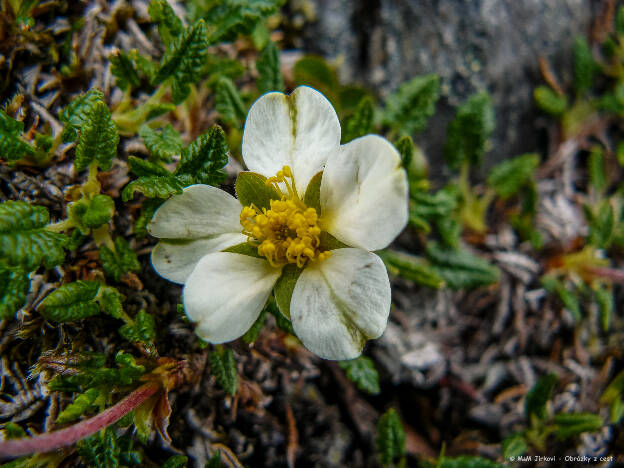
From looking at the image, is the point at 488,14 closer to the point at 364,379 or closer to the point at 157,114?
the point at 157,114

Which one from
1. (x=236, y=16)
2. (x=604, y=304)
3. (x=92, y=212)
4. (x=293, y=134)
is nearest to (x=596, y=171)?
(x=604, y=304)

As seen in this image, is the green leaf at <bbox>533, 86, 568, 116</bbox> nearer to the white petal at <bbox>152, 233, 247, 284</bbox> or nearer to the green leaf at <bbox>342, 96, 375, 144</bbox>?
the green leaf at <bbox>342, 96, 375, 144</bbox>

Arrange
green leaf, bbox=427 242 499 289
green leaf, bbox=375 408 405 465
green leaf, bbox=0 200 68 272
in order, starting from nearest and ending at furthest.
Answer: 1. green leaf, bbox=0 200 68 272
2. green leaf, bbox=375 408 405 465
3. green leaf, bbox=427 242 499 289

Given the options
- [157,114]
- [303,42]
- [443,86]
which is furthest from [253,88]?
[443,86]

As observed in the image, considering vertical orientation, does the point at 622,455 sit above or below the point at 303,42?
below

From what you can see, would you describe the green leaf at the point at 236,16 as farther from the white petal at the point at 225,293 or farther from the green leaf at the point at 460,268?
the green leaf at the point at 460,268

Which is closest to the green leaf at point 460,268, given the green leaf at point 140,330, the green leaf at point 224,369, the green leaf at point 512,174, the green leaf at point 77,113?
the green leaf at point 512,174

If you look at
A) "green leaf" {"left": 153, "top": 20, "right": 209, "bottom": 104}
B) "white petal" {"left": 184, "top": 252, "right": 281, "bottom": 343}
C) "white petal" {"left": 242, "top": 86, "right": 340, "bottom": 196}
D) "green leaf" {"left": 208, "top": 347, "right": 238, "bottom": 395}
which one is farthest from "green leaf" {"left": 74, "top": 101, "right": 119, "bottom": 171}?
"green leaf" {"left": 208, "top": 347, "right": 238, "bottom": 395}

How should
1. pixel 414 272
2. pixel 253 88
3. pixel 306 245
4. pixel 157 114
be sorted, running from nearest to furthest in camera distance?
1. pixel 306 245
2. pixel 157 114
3. pixel 414 272
4. pixel 253 88
